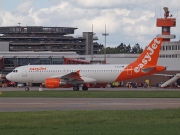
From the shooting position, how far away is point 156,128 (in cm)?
2258

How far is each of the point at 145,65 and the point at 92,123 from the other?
42019 mm

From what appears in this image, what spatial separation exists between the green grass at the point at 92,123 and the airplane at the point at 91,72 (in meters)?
35.6

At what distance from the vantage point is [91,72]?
224 ft

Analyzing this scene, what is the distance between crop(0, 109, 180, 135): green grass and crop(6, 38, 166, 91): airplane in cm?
3564

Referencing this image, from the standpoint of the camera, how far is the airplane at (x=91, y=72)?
66188 mm

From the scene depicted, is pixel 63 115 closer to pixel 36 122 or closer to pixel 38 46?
pixel 36 122

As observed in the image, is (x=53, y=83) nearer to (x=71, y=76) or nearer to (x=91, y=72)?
(x=71, y=76)

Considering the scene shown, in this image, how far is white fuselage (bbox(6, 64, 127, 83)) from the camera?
220 ft

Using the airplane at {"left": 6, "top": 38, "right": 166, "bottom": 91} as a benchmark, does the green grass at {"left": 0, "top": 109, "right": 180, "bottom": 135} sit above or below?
below

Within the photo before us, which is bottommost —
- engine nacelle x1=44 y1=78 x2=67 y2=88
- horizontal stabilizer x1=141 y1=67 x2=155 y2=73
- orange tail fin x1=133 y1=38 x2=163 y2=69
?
engine nacelle x1=44 y1=78 x2=67 y2=88

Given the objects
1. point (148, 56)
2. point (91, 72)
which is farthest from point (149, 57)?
point (91, 72)

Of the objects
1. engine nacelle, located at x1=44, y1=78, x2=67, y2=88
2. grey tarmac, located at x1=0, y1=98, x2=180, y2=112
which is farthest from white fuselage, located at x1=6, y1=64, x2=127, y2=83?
grey tarmac, located at x1=0, y1=98, x2=180, y2=112

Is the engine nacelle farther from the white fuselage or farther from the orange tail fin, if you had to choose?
the orange tail fin

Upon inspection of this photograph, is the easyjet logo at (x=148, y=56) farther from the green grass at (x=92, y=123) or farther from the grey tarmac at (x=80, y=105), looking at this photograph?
the green grass at (x=92, y=123)
